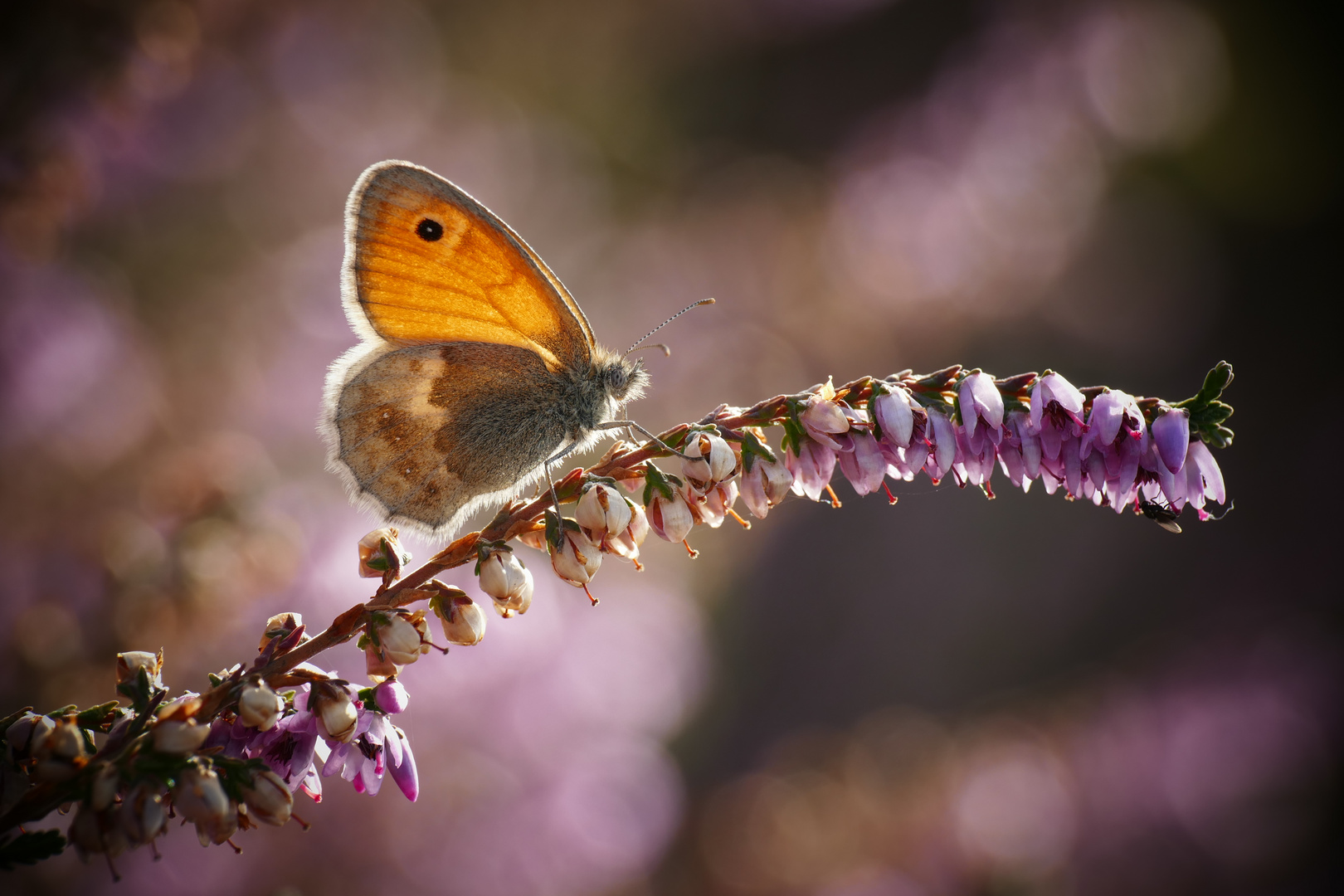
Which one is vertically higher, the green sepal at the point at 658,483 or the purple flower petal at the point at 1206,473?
the green sepal at the point at 658,483

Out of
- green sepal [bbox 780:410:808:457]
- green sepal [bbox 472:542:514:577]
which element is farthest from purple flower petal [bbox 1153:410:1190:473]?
green sepal [bbox 472:542:514:577]

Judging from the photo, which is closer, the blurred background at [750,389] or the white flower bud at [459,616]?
the white flower bud at [459,616]

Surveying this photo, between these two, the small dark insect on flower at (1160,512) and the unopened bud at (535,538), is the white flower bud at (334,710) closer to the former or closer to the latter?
the unopened bud at (535,538)

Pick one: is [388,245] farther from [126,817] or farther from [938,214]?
[938,214]

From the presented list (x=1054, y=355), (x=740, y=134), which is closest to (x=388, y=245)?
(x=1054, y=355)

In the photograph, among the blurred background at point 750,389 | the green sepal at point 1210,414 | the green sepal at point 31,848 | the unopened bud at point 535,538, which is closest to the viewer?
the green sepal at point 31,848

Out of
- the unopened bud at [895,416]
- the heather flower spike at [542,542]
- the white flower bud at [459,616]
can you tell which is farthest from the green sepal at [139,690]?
the unopened bud at [895,416]

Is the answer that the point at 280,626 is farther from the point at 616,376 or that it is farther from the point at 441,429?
the point at 616,376

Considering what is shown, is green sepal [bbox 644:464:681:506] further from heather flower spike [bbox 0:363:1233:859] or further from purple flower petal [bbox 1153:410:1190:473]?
purple flower petal [bbox 1153:410:1190:473]
